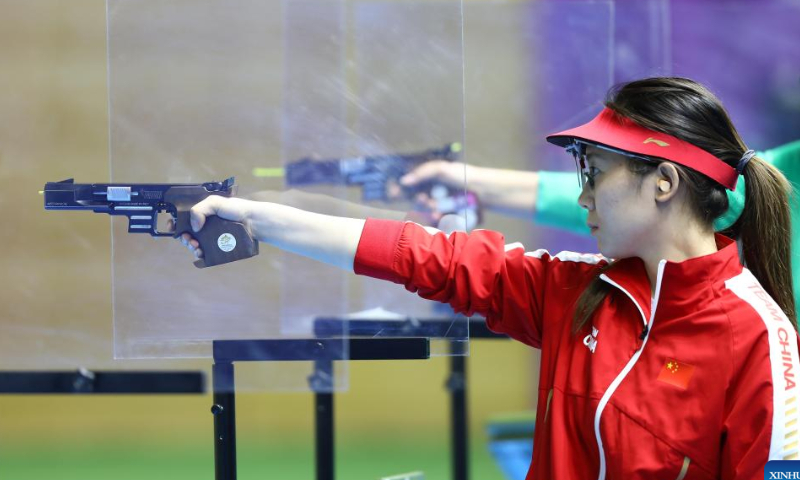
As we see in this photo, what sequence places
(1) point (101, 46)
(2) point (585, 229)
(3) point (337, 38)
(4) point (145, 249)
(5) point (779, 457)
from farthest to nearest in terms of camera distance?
(2) point (585, 229), (1) point (101, 46), (3) point (337, 38), (4) point (145, 249), (5) point (779, 457)

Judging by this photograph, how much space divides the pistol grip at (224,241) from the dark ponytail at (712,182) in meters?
0.57

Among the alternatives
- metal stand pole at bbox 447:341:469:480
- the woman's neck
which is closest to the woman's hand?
the woman's neck

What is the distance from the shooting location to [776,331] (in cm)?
115

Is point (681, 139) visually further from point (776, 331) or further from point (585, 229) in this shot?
point (585, 229)

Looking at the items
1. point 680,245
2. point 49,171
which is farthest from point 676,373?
point 49,171

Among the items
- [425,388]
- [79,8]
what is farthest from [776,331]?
[425,388]

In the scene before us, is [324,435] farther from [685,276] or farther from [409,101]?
[685,276]

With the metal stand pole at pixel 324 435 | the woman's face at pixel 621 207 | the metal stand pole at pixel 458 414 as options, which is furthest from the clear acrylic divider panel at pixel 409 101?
the metal stand pole at pixel 458 414

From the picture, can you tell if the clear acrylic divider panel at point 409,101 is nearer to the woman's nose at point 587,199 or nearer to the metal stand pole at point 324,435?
the woman's nose at point 587,199

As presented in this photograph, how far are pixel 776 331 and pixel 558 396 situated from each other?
0.33 metres

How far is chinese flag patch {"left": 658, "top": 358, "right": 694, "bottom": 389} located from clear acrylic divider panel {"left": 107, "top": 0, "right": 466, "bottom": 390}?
581 mm

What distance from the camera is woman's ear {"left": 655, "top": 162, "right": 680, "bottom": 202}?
121cm

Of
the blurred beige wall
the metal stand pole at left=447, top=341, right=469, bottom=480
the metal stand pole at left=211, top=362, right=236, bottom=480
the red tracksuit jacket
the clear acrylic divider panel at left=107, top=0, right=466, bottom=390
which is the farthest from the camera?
the metal stand pole at left=447, top=341, right=469, bottom=480

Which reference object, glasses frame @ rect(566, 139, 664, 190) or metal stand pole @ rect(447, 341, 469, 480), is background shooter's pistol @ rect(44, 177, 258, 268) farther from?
metal stand pole @ rect(447, 341, 469, 480)
